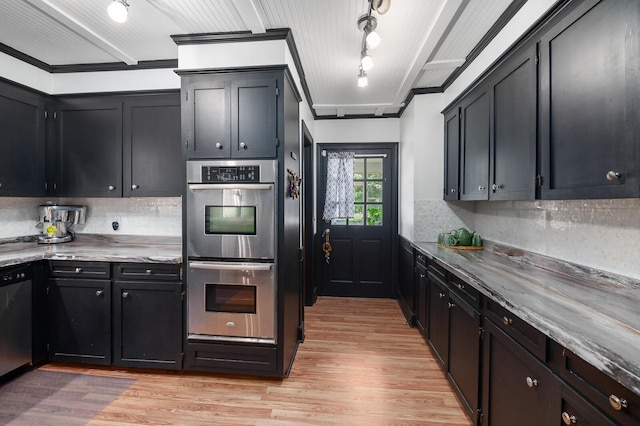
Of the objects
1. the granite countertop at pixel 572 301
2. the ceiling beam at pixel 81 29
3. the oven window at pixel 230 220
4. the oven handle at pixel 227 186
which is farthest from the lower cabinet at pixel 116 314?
the granite countertop at pixel 572 301

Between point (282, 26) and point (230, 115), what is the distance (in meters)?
0.77

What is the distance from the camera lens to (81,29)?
216cm

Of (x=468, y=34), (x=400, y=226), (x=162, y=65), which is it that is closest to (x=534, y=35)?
(x=468, y=34)

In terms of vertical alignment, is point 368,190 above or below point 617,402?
above

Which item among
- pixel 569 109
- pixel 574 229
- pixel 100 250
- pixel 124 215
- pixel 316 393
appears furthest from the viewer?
pixel 124 215

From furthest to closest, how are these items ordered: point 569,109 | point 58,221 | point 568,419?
point 58,221, point 569,109, point 568,419

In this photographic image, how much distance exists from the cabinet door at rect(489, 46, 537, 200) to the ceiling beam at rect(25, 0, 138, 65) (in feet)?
9.45

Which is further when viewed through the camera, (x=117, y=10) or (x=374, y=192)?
(x=374, y=192)

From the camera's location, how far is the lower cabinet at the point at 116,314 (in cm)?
223

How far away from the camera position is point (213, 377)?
7.41 feet

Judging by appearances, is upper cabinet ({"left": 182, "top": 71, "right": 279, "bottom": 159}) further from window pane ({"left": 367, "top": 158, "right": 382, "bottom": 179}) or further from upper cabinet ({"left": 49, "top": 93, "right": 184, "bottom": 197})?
window pane ({"left": 367, "top": 158, "right": 382, "bottom": 179})

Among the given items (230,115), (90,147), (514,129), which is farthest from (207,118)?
(514,129)

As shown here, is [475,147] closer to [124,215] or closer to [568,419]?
[568,419]

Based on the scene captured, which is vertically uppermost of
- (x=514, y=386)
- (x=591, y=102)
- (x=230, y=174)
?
(x=591, y=102)
